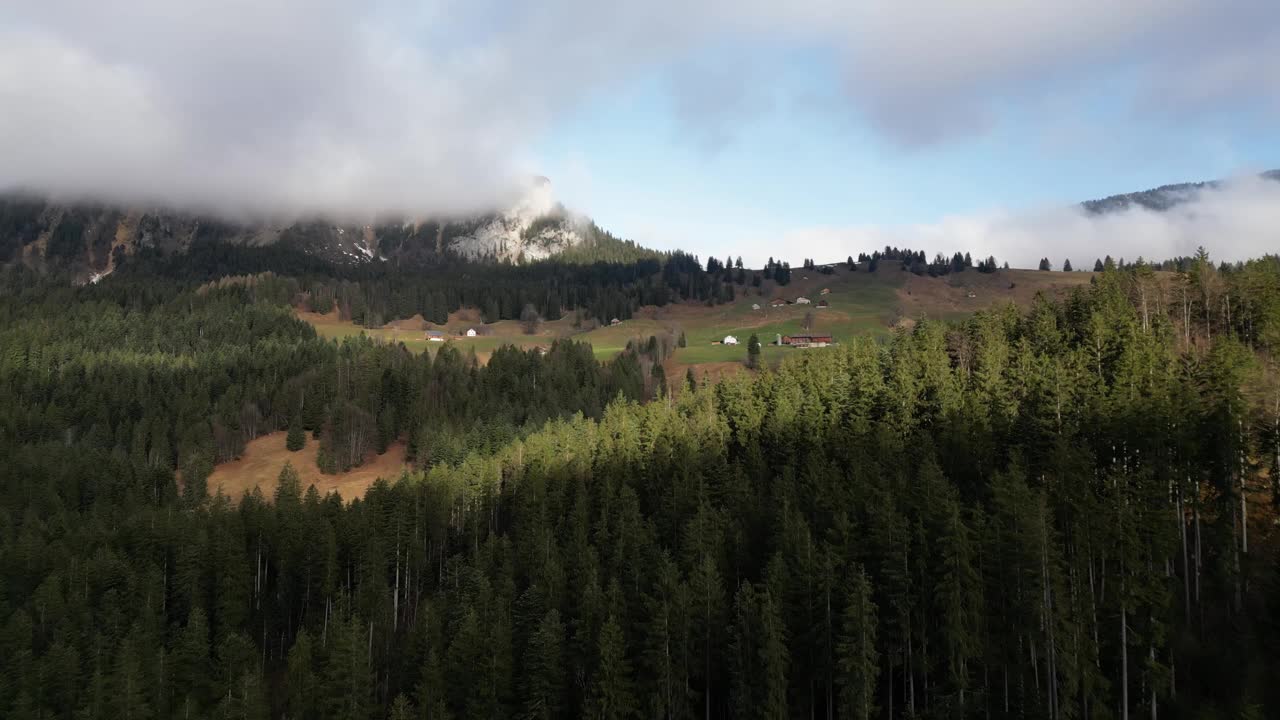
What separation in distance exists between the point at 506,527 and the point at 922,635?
61.1 m

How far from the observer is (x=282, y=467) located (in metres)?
144

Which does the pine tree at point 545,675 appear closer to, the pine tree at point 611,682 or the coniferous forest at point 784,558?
the coniferous forest at point 784,558

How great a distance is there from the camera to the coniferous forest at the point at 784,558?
1757 inches

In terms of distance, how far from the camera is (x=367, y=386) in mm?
165875

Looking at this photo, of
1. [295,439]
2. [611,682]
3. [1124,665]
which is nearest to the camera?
[1124,665]

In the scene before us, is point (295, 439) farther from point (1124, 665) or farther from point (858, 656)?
point (1124, 665)

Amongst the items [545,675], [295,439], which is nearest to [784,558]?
[545,675]

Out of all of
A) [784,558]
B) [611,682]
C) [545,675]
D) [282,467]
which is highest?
[784,558]

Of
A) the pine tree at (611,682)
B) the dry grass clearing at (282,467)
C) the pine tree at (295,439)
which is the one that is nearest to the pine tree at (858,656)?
the pine tree at (611,682)

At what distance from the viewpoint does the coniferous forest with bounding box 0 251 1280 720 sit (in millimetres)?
44625

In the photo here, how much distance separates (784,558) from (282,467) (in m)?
117

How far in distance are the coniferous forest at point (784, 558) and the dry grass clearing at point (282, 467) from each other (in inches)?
706

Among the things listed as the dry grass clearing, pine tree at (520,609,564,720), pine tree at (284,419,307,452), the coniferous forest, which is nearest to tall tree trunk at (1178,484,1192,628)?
the coniferous forest

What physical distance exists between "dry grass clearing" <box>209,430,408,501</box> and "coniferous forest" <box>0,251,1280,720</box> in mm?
17931
